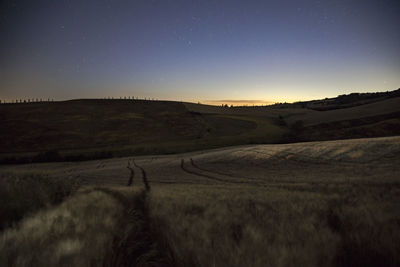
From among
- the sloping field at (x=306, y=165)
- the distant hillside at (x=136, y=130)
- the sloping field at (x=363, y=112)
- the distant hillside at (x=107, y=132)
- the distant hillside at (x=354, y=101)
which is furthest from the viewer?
the distant hillside at (x=354, y=101)

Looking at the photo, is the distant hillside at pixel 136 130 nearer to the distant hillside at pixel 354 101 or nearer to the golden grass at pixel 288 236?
the distant hillside at pixel 354 101

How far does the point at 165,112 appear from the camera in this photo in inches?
3108

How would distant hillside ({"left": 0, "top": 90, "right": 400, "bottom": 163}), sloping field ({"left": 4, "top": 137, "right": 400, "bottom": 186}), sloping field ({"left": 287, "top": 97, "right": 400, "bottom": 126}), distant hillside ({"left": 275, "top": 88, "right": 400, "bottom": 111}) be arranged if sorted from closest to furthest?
1. sloping field ({"left": 4, "top": 137, "right": 400, "bottom": 186})
2. distant hillside ({"left": 0, "top": 90, "right": 400, "bottom": 163})
3. sloping field ({"left": 287, "top": 97, "right": 400, "bottom": 126})
4. distant hillside ({"left": 275, "top": 88, "right": 400, "bottom": 111})

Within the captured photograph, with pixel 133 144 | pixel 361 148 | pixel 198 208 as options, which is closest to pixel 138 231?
pixel 198 208

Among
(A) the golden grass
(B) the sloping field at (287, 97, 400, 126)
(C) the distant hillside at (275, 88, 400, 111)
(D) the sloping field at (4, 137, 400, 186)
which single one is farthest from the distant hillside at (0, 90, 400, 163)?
(A) the golden grass

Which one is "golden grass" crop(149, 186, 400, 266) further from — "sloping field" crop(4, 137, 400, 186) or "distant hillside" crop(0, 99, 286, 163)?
"distant hillside" crop(0, 99, 286, 163)

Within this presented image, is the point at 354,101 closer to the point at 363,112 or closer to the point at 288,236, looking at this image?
the point at 363,112

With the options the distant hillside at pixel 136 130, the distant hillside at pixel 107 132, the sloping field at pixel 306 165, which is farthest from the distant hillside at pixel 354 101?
the sloping field at pixel 306 165

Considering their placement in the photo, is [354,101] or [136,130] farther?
[354,101]

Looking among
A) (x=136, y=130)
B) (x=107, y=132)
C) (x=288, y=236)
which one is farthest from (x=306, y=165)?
(x=107, y=132)

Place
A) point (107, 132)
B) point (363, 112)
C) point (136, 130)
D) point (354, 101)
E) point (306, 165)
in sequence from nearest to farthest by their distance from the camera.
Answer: point (306, 165)
point (107, 132)
point (363, 112)
point (136, 130)
point (354, 101)

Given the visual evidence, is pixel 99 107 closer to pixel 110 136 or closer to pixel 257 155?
pixel 110 136

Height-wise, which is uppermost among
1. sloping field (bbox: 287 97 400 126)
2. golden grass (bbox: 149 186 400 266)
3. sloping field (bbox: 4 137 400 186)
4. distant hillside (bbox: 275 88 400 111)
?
distant hillside (bbox: 275 88 400 111)

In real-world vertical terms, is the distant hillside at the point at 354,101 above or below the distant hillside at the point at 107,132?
above
